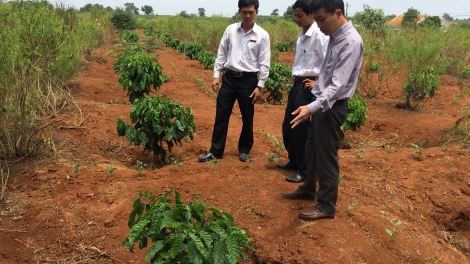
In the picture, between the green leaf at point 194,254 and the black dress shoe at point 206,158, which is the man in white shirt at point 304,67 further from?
the green leaf at point 194,254

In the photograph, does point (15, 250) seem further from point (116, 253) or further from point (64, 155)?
point (64, 155)

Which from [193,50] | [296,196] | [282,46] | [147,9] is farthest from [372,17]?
[147,9]

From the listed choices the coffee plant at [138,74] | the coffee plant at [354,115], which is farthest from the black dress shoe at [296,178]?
the coffee plant at [138,74]

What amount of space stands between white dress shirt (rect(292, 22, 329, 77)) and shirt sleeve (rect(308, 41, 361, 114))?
857 mm

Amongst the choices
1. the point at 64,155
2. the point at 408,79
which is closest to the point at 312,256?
the point at 64,155

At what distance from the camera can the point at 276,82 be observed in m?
8.80

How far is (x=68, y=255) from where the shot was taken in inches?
118

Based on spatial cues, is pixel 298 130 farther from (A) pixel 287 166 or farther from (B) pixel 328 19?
(B) pixel 328 19

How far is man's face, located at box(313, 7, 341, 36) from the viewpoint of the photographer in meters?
2.81

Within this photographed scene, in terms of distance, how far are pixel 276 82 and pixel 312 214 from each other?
5877mm

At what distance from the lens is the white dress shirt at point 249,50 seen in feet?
14.2

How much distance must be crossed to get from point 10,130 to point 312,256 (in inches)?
134

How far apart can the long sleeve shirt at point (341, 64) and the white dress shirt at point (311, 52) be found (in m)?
0.74

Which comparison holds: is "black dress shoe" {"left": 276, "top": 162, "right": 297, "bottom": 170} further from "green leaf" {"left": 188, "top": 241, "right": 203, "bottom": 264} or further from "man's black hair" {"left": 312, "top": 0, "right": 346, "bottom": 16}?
"green leaf" {"left": 188, "top": 241, "right": 203, "bottom": 264}
